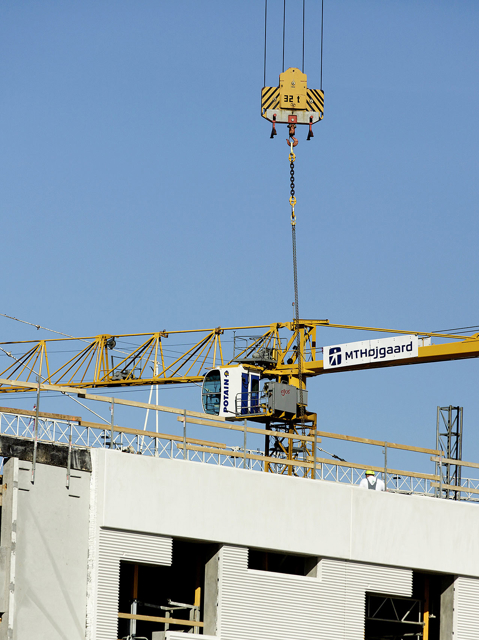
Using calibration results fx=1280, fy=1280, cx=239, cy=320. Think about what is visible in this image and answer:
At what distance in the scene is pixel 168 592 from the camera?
34.0m

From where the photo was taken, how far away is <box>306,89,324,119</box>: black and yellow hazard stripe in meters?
63.8

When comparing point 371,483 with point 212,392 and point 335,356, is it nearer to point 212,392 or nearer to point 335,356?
point 335,356

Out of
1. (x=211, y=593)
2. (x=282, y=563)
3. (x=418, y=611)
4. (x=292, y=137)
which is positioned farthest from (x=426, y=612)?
(x=292, y=137)

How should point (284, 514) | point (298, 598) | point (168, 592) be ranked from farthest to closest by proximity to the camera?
point (168, 592), point (284, 514), point (298, 598)

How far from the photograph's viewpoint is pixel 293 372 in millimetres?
74312

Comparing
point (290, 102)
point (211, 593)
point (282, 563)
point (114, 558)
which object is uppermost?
point (290, 102)

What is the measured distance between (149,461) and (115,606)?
12.0 feet

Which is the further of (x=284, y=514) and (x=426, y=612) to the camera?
(x=426, y=612)

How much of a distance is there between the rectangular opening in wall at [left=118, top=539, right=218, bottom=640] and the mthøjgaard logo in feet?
117

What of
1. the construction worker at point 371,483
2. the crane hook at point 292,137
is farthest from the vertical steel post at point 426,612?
the crane hook at point 292,137

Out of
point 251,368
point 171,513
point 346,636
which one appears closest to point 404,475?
point 346,636

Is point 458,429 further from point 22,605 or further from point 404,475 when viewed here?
point 22,605

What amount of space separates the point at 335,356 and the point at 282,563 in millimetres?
33950

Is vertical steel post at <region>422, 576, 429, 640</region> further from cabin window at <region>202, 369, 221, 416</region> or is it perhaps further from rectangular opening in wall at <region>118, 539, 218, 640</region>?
cabin window at <region>202, 369, 221, 416</region>
